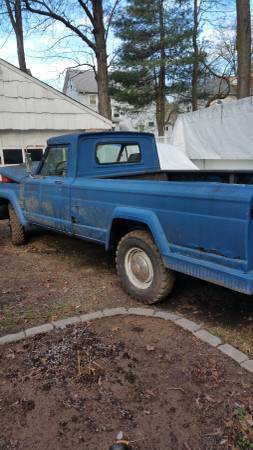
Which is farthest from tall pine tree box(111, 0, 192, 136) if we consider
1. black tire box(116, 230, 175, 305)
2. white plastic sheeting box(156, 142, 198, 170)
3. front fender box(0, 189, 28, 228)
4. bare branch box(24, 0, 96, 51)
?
black tire box(116, 230, 175, 305)

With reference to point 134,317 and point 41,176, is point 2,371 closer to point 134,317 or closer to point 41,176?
point 134,317

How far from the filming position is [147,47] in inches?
861

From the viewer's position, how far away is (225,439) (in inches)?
86.0

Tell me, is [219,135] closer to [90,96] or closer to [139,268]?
[139,268]

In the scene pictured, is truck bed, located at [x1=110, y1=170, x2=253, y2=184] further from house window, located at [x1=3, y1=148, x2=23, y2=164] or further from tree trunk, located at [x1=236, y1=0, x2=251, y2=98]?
house window, located at [x1=3, y1=148, x2=23, y2=164]

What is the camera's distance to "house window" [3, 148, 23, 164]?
12.2 m

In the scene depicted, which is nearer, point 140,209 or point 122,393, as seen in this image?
point 122,393

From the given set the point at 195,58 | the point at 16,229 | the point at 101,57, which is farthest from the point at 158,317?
the point at 195,58

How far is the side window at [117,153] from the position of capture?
16.9 ft

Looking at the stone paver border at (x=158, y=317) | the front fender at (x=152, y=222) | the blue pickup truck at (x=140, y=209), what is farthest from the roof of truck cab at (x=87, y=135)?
the stone paver border at (x=158, y=317)

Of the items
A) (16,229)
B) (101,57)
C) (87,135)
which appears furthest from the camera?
(101,57)

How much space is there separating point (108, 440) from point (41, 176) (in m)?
4.11

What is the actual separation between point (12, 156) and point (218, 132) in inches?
262

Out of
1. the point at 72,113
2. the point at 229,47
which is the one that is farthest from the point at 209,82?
the point at 72,113
